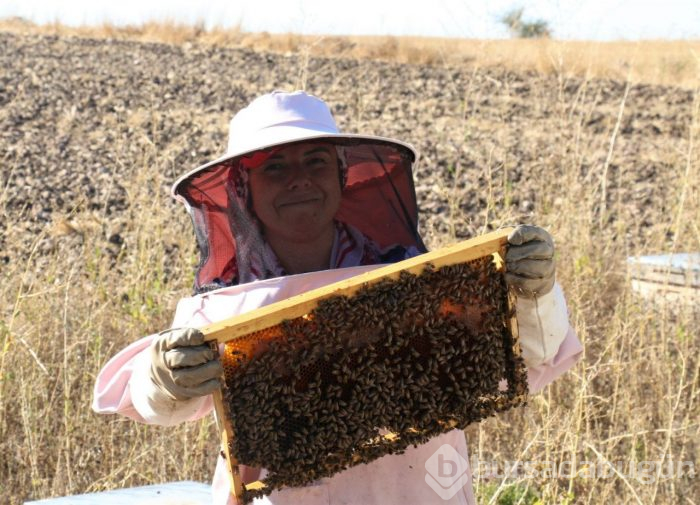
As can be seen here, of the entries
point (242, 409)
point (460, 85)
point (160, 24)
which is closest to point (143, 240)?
point (242, 409)

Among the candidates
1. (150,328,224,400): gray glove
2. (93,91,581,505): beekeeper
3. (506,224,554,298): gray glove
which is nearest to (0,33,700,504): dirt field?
(93,91,581,505): beekeeper

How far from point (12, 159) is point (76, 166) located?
828 mm

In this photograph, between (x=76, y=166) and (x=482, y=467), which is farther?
(x=76, y=166)

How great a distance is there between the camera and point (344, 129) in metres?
11.5

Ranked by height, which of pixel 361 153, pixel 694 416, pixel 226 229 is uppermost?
pixel 361 153

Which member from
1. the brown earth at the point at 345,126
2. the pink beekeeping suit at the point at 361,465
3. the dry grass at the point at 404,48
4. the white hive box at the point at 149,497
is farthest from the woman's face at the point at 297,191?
the dry grass at the point at 404,48

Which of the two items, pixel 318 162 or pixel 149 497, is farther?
pixel 149 497

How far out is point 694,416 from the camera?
187 inches

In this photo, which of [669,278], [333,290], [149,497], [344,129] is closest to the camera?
[333,290]

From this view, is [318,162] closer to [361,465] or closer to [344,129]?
[361,465]

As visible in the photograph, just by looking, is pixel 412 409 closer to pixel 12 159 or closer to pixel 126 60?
pixel 12 159

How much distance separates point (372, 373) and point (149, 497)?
53.0 inches

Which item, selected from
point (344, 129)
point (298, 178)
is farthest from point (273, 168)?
point (344, 129)

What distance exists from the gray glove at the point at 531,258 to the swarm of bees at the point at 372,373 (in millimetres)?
114
